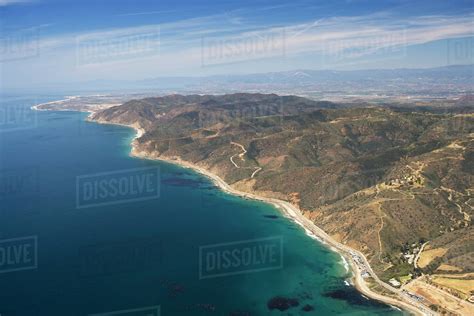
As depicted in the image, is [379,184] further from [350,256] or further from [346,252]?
[350,256]

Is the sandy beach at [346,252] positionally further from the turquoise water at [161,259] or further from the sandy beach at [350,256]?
the turquoise water at [161,259]

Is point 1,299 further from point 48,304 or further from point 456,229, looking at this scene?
point 456,229

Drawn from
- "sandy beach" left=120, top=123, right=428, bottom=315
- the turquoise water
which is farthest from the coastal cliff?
the turquoise water

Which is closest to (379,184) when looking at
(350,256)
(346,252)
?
(346,252)

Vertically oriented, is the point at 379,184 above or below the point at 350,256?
above

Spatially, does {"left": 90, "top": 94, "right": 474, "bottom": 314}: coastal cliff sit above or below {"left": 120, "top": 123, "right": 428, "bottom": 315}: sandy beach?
above

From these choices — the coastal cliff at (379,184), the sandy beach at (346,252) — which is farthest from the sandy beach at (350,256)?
the coastal cliff at (379,184)

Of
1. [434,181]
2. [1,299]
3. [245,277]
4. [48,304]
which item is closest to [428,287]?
[245,277]

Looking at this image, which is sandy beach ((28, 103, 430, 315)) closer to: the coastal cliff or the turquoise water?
the coastal cliff
